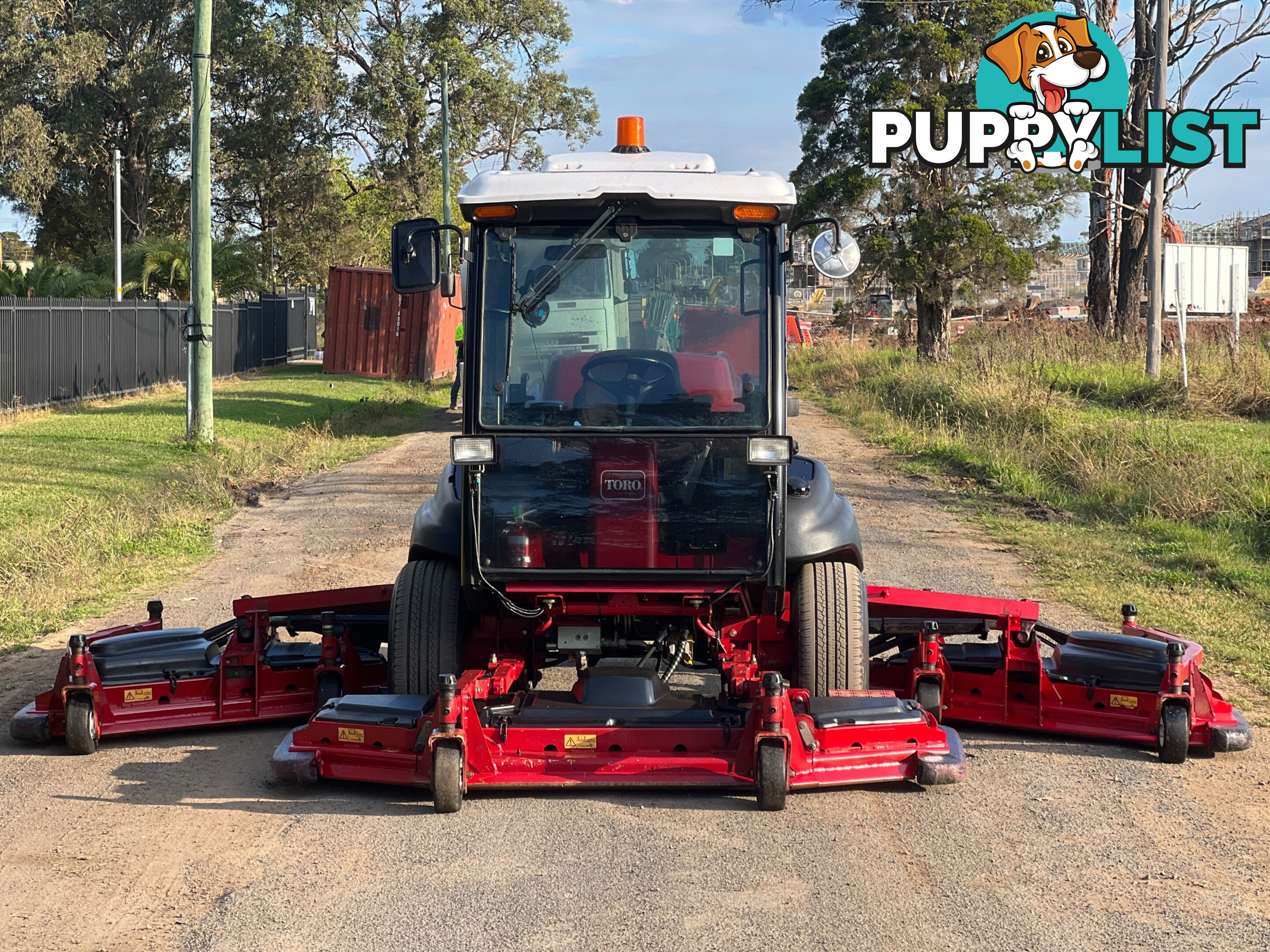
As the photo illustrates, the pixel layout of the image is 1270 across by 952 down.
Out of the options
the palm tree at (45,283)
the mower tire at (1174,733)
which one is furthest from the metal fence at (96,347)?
the mower tire at (1174,733)

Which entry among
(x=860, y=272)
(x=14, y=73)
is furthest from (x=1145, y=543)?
(x=14, y=73)

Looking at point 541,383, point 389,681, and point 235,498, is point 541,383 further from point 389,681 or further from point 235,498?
point 235,498

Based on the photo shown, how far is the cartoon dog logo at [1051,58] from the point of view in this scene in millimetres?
24500

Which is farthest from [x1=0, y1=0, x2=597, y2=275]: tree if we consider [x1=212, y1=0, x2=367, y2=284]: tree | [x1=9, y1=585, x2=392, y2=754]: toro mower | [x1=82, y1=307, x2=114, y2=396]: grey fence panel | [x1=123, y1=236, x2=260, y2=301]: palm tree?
Answer: [x1=9, y1=585, x2=392, y2=754]: toro mower

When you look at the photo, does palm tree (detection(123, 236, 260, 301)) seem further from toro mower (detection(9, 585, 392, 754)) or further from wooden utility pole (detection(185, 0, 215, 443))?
toro mower (detection(9, 585, 392, 754))

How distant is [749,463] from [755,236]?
0.97 meters

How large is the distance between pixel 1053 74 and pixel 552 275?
21.9 meters

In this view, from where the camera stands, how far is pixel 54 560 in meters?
9.58

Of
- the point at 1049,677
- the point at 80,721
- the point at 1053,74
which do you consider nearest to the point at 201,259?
the point at 80,721

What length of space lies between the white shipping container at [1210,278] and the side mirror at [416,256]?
54.3 ft

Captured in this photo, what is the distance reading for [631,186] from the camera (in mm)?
5535

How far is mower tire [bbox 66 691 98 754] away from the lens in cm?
579

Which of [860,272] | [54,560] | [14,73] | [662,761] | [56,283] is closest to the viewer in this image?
[662,761]

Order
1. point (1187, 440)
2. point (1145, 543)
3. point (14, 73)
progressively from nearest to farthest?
1. point (1145, 543)
2. point (1187, 440)
3. point (14, 73)
